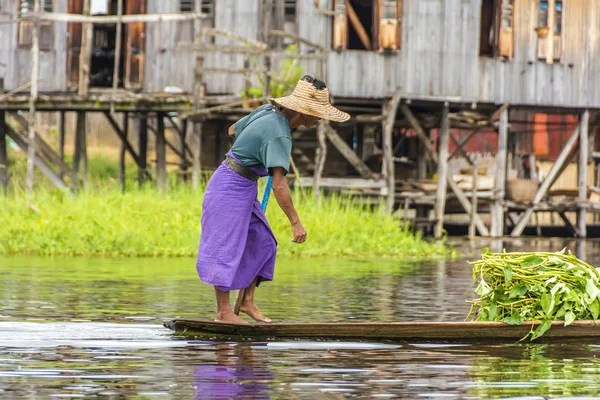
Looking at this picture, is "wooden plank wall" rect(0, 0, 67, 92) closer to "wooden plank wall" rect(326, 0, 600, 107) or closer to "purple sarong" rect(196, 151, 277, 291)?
"wooden plank wall" rect(326, 0, 600, 107)

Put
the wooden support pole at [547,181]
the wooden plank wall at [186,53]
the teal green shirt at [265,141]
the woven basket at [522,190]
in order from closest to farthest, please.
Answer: the teal green shirt at [265,141], the wooden plank wall at [186,53], the wooden support pole at [547,181], the woven basket at [522,190]

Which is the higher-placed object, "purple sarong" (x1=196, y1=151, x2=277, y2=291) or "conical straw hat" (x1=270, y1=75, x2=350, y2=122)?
"conical straw hat" (x1=270, y1=75, x2=350, y2=122)

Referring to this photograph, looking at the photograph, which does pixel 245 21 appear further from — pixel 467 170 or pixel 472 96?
pixel 467 170

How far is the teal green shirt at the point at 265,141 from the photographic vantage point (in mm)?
7598

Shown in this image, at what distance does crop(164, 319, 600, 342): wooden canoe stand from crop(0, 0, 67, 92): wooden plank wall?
15.6 m

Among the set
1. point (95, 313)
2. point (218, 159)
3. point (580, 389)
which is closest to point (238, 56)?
point (218, 159)

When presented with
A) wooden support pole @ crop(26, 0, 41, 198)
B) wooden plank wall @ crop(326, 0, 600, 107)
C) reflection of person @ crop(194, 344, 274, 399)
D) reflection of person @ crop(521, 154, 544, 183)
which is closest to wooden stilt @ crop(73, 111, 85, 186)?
wooden support pole @ crop(26, 0, 41, 198)

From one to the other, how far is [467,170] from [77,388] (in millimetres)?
22490

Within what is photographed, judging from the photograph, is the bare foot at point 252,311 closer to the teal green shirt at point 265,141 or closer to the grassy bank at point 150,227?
the teal green shirt at point 265,141

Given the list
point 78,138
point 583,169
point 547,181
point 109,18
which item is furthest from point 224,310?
point 583,169

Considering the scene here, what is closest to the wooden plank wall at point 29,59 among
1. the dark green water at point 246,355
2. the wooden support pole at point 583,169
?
the wooden support pole at point 583,169

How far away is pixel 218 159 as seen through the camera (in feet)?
81.0

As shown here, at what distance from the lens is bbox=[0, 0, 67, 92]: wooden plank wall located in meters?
22.6

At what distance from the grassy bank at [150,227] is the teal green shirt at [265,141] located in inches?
351
